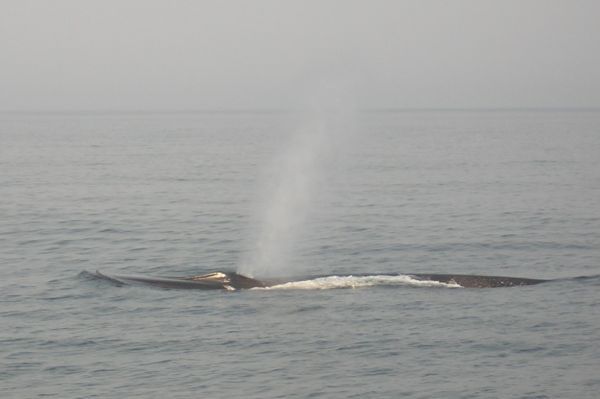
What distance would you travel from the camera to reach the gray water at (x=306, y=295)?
29.1 m

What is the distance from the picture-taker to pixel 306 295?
3928 cm

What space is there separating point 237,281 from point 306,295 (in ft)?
11.1

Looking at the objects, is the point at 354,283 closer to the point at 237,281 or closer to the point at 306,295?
the point at 306,295

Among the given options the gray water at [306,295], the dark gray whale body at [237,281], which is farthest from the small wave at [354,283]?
the gray water at [306,295]

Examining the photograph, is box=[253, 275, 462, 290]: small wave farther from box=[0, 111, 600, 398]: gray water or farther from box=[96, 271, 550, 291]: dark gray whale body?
box=[0, 111, 600, 398]: gray water

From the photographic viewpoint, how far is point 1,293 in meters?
40.8

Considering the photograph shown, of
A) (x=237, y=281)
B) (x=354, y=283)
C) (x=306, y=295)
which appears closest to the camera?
(x=306, y=295)

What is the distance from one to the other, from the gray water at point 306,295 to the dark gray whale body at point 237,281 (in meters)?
0.86

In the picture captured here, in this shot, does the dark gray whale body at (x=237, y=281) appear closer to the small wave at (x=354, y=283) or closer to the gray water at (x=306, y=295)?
the small wave at (x=354, y=283)

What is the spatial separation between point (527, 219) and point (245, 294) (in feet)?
99.3

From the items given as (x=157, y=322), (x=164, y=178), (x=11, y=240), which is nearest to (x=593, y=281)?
(x=157, y=322)

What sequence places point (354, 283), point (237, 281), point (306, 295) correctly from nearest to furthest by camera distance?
point (306, 295) → point (237, 281) → point (354, 283)

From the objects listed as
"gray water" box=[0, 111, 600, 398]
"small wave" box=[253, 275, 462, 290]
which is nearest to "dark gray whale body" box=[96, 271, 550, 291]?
"small wave" box=[253, 275, 462, 290]

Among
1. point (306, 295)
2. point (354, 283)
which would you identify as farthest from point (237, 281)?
point (354, 283)
